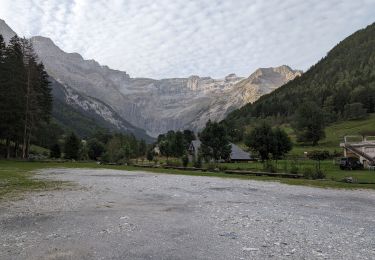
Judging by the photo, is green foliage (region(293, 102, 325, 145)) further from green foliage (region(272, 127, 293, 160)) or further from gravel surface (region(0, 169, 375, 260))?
gravel surface (region(0, 169, 375, 260))

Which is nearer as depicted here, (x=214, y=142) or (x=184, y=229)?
(x=184, y=229)

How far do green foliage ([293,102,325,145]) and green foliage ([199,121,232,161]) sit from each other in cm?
7553

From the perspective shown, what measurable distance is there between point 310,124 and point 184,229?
14364cm

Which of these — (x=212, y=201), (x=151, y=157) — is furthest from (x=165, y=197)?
(x=151, y=157)

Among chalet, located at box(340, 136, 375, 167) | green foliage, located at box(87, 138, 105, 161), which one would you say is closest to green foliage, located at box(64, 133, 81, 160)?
green foliage, located at box(87, 138, 105, 161)

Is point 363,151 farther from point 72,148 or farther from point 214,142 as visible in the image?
point 72,148

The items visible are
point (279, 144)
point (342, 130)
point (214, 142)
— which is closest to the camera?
point (279, 144)

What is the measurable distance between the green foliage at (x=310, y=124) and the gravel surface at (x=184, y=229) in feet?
433

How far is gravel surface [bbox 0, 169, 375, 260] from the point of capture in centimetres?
1060

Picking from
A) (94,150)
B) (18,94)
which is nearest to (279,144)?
(18,94)

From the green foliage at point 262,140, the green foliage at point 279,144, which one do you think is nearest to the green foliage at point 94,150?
the green foliage at point 279,144

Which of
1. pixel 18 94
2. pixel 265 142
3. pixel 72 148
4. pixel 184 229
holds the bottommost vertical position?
pixel 184 229

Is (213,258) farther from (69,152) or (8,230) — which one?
(69,152)

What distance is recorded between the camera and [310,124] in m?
149
